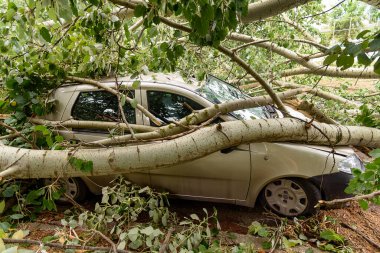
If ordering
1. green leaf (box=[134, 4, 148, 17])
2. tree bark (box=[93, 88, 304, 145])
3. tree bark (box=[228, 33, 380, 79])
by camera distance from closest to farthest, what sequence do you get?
green leaf (box=[134, 4, 148, 17]) < tree bark (box=[93, 88, 304, 145]) < tree bark (box=[228, 33, 380, 79])

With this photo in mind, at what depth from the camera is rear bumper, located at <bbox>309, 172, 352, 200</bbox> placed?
306 centimetres

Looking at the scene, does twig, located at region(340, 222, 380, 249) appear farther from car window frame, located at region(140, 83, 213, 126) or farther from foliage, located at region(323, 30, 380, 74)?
foliage, located at region(323, 30, 380, 74)

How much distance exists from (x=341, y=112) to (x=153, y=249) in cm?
420

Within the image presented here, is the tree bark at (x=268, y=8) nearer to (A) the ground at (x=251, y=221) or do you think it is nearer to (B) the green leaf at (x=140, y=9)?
(B) the green leaf at (x=140, y=9)

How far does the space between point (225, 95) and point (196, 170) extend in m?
1.10

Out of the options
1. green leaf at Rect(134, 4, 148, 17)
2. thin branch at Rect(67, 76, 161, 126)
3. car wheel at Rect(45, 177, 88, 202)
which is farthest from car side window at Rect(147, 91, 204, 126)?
green leaf at Rect(134, 4, 148, 17)

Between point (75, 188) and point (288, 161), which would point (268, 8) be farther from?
point (75, 188)

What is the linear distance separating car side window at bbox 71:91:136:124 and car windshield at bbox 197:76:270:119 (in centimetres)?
97

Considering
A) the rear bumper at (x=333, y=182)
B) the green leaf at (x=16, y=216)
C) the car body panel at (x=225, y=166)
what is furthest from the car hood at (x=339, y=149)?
the green leaf at (x=16, y=216)

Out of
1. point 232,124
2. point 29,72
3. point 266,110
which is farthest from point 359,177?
point 29,72

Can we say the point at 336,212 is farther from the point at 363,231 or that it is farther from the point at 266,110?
the point at 266,110

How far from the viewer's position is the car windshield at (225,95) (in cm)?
341

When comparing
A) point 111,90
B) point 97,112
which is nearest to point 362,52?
point 111,90

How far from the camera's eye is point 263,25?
530 cm
